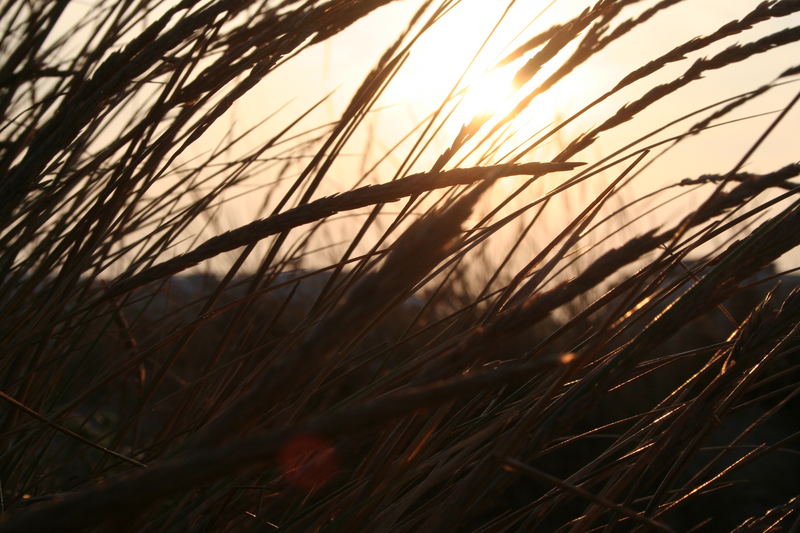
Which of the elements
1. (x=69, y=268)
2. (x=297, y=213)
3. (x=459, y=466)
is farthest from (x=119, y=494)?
(x=69, y=268)

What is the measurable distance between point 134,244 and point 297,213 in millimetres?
641

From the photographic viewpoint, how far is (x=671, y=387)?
8.56 feet

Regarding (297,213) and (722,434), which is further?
(722,434)

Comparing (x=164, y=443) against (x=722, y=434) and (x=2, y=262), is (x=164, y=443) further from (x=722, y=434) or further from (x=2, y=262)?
(x=722, y=434)

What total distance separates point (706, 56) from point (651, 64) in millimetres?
51

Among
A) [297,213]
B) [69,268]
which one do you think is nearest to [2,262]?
[69,268]

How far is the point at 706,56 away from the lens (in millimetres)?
755

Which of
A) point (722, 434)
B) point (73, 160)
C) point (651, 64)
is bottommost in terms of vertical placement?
point (722, 434)

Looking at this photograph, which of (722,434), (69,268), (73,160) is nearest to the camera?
(69,268)

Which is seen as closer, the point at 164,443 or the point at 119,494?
the point at 119,494

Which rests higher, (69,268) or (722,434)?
(69,268)

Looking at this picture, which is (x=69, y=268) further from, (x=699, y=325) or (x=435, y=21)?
(x=699, y=325)

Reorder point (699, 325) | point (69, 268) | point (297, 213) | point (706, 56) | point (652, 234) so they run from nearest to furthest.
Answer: point (652, 234) → point (297, 213) → point (706, 56) → point (69, 268) → point (699, 325)

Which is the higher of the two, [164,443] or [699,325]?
[164,443]
